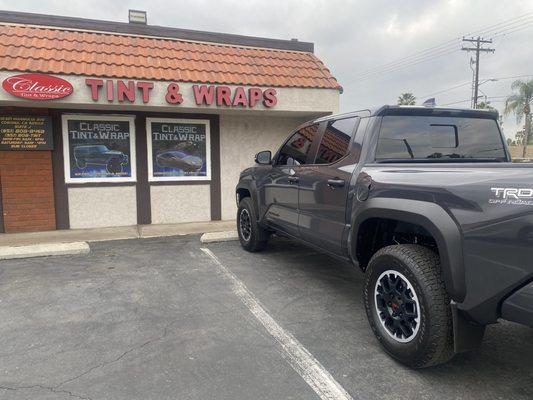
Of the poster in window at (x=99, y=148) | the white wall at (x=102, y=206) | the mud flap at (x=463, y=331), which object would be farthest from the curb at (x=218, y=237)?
the mud flap at (x=463, y=331)

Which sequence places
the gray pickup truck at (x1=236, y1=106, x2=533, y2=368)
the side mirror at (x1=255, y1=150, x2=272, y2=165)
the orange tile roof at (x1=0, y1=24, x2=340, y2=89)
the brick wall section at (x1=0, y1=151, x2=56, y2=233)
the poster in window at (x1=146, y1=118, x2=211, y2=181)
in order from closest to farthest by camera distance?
the gray pickup truck at (x1=236, y1=106, x2=533, y2=368) < the side mirror at (x1=255, y1=150, x2=272, y2=165) < the orange tile roof at (x1=0, y1=24, x2=340, y2=89) < the brick wall section at (x1=0, y1=151, x2=56, y2=233) < the poster in window at (x1=146, y1=118, x2=211, y2=181)

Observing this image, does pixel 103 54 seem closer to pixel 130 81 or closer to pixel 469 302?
pixel 130 81

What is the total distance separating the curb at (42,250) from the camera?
253 inches

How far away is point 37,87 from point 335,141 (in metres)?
5.42

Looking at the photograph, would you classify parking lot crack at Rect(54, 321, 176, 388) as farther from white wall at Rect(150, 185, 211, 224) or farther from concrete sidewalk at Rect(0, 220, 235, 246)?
white wall at Rect(150, 185, 211, 224)

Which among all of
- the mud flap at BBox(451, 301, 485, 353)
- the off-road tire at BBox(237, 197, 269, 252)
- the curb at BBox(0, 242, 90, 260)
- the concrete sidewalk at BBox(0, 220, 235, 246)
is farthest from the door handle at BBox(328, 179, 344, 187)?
the concrete sidewalk at BBox(0, 220, 235, 246)

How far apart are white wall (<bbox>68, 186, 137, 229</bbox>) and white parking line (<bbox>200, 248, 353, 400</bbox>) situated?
5027mm

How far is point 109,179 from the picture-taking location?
345 inches

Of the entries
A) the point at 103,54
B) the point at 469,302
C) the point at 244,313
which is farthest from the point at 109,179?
the point at 469,302

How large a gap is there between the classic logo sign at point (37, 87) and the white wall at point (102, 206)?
206cm

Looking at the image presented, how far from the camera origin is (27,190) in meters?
8.20

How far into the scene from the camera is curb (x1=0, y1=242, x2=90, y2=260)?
21.1 feet

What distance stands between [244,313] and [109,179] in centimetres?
567

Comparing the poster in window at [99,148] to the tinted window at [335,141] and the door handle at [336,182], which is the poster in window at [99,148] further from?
the door handle at [336,182]
